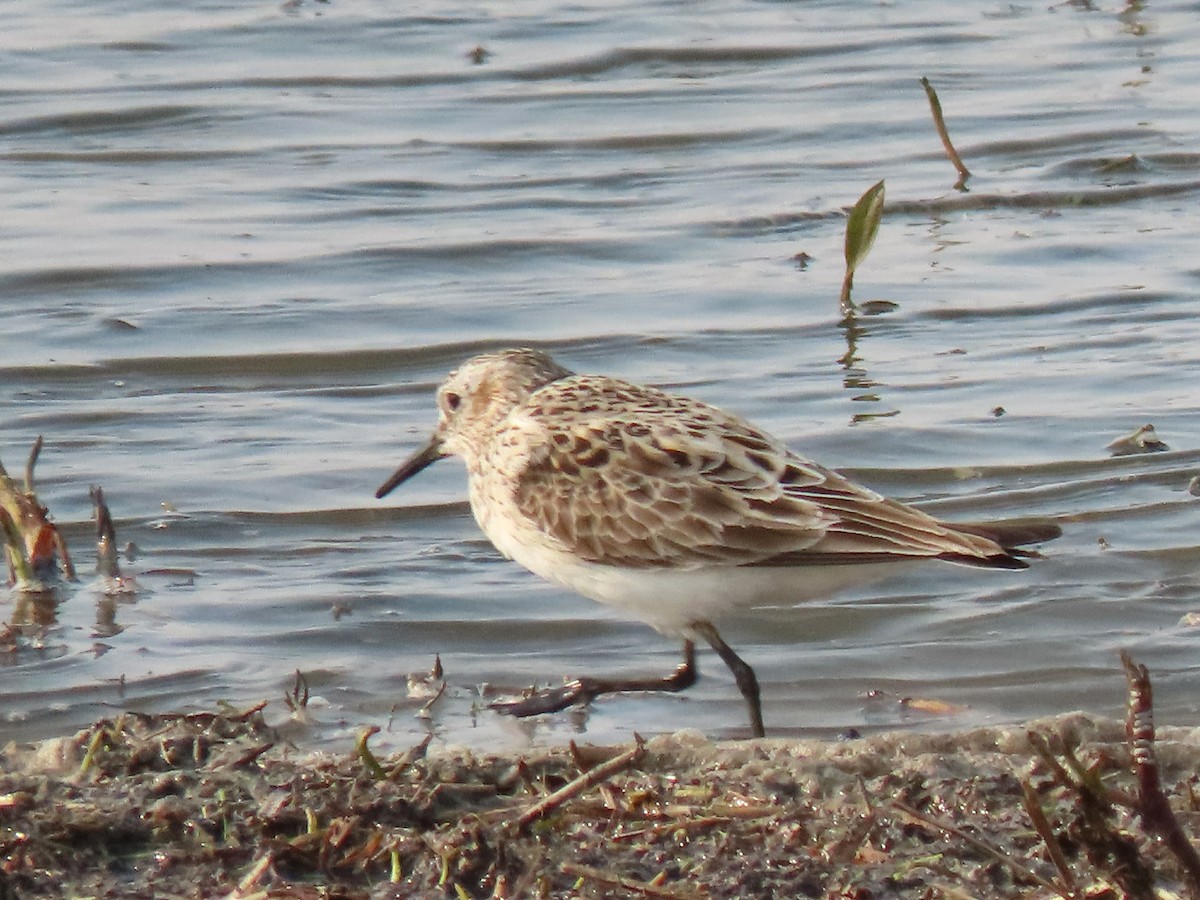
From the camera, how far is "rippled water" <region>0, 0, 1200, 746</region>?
5828mm

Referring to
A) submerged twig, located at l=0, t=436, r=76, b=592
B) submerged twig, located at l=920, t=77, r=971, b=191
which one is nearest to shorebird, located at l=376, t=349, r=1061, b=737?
submerged twig, located at l=0, t=436, r=76, b=592

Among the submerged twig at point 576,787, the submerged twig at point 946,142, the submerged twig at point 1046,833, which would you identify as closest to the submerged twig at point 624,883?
the submerged twig at point 576,787

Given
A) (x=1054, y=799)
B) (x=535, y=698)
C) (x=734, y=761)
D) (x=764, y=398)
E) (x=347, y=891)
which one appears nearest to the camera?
(x=347, y=891)

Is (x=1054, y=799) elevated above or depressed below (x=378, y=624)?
above

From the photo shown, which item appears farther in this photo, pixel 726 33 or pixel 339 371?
pixel 726 33

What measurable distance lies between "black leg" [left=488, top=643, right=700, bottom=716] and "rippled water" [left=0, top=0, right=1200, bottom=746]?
0.09 metres

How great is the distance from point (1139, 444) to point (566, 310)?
106 inches

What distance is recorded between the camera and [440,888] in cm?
382

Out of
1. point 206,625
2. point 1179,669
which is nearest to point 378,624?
point 206,625

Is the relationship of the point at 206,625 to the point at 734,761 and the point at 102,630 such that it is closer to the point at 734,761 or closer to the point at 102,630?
the point at 102,630

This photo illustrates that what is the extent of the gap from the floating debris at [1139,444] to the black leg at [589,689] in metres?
2.45

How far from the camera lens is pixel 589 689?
519cm

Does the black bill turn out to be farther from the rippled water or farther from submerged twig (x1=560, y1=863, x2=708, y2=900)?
submerged twig (x1=560, y1=863, x2=708, y2=900)

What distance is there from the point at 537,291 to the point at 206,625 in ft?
11.9
